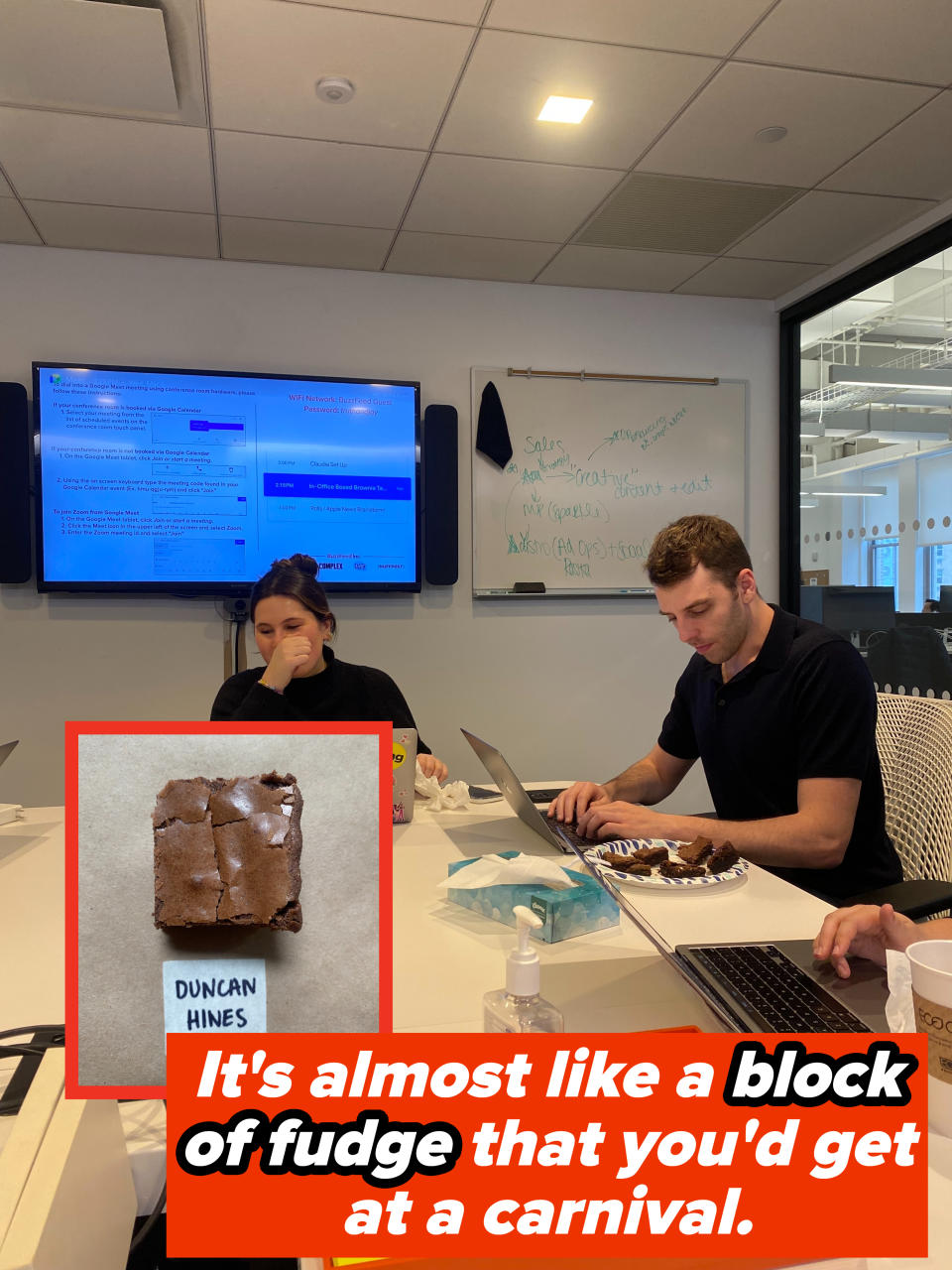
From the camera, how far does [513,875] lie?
116 cm

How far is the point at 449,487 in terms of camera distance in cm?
354

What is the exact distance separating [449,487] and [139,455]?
1191mm

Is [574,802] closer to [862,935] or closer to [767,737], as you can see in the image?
[767,737]

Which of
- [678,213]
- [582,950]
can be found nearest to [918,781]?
[582,950]

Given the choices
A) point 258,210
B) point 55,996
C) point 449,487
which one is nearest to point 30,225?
point 258,210

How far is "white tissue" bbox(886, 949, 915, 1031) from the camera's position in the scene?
736 mm

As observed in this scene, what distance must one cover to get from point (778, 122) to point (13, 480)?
2805 mm

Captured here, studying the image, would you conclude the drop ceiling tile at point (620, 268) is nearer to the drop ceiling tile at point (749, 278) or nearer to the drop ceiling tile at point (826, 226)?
the drop ceiling tile at point (749, 278)

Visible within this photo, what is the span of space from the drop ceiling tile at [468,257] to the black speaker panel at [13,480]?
4.93 feet

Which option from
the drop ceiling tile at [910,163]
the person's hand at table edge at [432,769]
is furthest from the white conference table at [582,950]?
the drop ceiling tile at [910,163]

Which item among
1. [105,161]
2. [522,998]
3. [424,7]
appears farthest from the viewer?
[105,161]

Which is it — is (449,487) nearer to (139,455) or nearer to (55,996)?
(139,455)

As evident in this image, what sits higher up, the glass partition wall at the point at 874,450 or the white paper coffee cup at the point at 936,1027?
the glass partition wall at the point at 874,450

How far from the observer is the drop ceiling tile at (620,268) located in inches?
132
